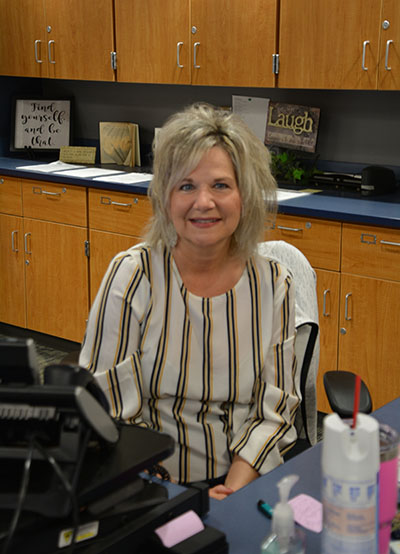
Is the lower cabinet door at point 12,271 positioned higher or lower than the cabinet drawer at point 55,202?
lower

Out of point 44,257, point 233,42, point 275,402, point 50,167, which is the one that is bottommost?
point 44,257

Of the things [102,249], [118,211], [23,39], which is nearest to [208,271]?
[118,211]

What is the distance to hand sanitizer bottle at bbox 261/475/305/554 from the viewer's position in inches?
42.1

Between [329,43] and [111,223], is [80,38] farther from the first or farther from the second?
[329,43]

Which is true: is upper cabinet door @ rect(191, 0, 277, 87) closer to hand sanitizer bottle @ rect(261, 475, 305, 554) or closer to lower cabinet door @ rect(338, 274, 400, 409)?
lower cabinet door @ rect(338, 274, 400, 409)

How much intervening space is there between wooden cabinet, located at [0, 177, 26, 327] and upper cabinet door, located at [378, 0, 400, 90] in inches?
80.9

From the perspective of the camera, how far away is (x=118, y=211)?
3.80m

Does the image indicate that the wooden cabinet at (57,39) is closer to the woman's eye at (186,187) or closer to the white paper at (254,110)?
the white paper at (254,110)

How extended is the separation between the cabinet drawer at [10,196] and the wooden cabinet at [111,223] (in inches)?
21.2

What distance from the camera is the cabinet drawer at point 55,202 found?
3.96m

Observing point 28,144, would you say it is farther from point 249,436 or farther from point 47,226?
point 249,436

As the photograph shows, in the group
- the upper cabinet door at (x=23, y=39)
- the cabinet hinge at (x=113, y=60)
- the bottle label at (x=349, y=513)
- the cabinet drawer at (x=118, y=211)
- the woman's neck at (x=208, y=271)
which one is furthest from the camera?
the upper cabinet door at (x=23, y=39)

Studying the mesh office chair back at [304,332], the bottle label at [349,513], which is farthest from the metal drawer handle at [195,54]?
the bottle label at [349,513]

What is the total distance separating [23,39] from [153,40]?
3.19 feet
